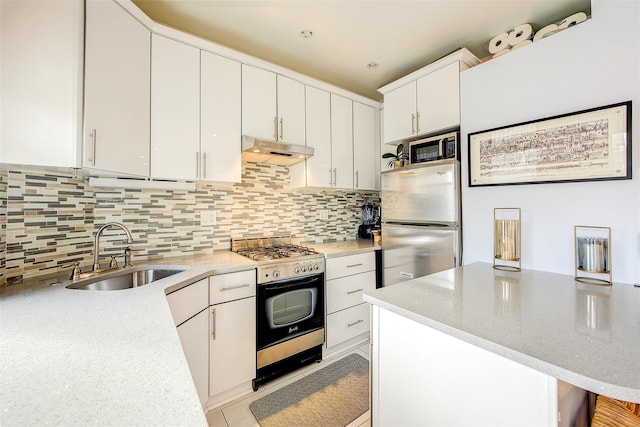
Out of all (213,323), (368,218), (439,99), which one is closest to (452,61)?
(439,99)

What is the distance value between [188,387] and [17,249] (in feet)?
5.00

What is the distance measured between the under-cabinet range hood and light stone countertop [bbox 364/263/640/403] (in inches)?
53.7

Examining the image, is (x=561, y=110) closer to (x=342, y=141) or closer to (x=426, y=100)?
(x=426, y=100)

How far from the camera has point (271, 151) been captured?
6.89 feet

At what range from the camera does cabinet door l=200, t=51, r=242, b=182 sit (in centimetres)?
191

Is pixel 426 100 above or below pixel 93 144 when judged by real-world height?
above

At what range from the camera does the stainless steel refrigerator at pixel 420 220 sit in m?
2.01

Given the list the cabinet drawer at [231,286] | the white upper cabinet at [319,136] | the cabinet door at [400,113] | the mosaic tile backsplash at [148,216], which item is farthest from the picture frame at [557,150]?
the cabinet drawer at [231,286]

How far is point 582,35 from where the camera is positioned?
4.98 ft

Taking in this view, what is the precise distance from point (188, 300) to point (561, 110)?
8.11ft

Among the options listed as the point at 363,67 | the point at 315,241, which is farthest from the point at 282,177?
the point at 363,67

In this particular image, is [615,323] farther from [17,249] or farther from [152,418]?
[17,249]

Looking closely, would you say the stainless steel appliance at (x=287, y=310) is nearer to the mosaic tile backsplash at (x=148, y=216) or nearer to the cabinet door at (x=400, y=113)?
the mosaic tile backsplash at (x=148, y=216)

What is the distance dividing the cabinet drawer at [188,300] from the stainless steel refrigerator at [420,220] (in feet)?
5.22
